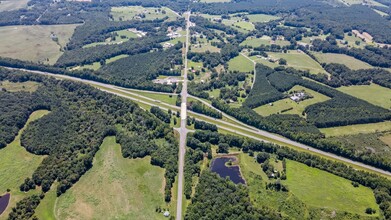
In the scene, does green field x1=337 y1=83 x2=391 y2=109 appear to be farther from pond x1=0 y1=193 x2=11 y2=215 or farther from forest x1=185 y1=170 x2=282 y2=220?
pond x1=0 y1=193 x2=11 y2=215

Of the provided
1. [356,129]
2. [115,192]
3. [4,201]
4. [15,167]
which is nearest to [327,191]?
[356,129]

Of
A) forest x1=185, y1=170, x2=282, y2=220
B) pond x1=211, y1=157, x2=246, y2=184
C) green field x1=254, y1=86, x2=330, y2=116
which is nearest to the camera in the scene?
forest x1=185, y1=170, x2=282, y2=220

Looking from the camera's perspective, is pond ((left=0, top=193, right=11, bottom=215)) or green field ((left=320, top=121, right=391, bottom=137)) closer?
pond ((left=0, top=193, right=11, bottom=215))

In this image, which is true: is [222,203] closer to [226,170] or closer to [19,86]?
[226,170]

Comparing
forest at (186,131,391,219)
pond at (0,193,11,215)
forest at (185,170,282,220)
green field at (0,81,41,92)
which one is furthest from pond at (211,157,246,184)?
green field at (0,81,41,92)

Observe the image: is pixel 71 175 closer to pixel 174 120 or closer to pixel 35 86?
pixel 174 120
